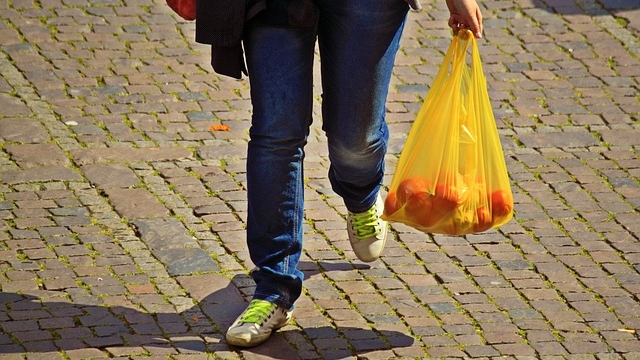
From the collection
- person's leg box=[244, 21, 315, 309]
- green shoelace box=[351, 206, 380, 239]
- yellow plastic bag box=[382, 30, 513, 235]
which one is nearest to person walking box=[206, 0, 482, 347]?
person's leg box=[244, 21, 315, 309]

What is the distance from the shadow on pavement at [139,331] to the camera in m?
4.00

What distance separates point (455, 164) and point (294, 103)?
590 mm

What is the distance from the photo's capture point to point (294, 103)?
153 inches

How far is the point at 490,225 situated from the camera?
4105 millimetres

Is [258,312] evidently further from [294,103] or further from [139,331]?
[294,103]

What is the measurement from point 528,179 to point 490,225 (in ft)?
4.67

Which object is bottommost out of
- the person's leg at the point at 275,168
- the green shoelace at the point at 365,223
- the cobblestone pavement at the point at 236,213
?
the cobblestone pavement at the point at 236,213

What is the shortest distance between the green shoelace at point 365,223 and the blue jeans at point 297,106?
37 centimetres

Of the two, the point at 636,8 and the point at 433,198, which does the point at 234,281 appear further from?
the point at 636,8

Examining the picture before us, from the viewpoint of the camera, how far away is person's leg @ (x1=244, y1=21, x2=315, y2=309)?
12.7 feet

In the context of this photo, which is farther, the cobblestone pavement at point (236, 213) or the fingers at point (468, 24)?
the cobblestone pavement at point (236, 213)

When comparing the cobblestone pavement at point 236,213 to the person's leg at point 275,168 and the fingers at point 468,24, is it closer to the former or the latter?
the person's leg at point 275,168

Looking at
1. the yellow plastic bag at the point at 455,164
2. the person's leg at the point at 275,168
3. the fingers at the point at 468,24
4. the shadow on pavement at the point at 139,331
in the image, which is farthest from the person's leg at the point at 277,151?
the fingers at the point at 468,24

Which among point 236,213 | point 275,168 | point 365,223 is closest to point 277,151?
point 275,168
